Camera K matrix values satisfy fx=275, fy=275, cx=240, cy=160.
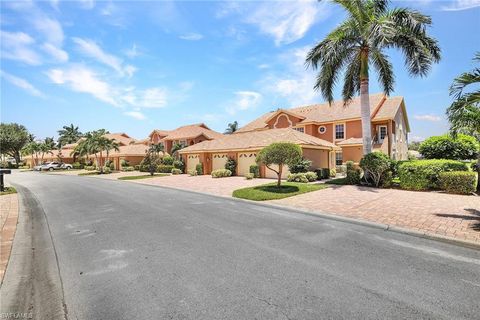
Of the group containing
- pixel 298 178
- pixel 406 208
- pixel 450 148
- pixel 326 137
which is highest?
pixel 326 137

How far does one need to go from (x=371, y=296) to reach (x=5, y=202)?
16.2m

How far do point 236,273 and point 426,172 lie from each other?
555 inches

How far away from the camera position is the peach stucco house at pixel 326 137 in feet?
89.2

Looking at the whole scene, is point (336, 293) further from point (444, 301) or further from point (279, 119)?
point (279, 119)

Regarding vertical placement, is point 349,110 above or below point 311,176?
above

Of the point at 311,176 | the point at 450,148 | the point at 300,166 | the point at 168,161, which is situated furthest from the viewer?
the point at 168,161

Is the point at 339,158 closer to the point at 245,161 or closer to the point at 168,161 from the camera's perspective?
the point at 245,161

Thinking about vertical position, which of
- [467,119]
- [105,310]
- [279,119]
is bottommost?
[105,310]

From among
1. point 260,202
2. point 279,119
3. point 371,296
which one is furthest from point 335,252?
point 279,119

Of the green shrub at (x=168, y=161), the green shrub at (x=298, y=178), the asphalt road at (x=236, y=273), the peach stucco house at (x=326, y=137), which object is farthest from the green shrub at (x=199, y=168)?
the asphalt road at (x=236, y=273)

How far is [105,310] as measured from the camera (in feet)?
12.7

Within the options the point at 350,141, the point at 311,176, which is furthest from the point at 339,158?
the point at 311,176

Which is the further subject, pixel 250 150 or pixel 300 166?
pixel 250 150

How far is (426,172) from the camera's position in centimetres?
1475
